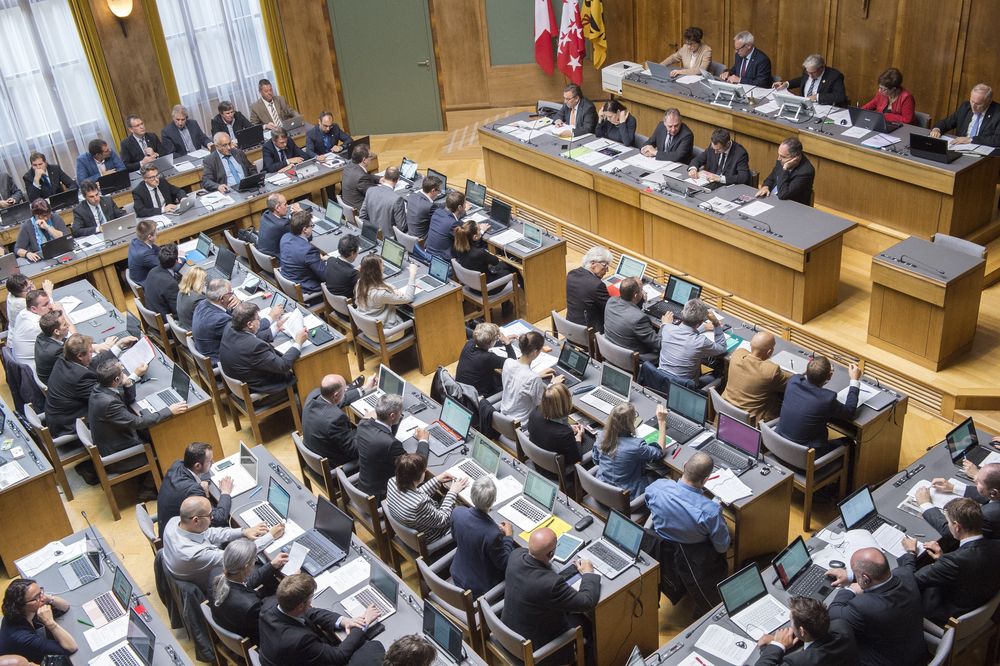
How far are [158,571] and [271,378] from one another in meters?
2.24

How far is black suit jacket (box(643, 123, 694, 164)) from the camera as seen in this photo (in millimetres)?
9906

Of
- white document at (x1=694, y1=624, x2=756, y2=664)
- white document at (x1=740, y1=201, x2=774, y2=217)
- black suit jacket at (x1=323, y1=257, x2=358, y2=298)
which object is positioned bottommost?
white document at (x1=694, y1=624, x2=756, y2=664)

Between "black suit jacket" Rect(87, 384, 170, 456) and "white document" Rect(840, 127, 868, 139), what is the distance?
707cm

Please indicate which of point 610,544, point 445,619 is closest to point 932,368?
point 610,544

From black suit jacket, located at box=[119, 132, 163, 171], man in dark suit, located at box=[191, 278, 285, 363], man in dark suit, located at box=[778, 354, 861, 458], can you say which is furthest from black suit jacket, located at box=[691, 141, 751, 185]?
black suit jacket, located at box=[119, 132, 163, 171]

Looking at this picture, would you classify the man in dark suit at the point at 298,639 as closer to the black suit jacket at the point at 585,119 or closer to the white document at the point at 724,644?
the white document at the point at 724,644

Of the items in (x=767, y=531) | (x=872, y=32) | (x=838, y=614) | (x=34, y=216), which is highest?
(x=872, y=32)

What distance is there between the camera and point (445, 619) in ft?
15.4

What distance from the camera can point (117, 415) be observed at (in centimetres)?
693

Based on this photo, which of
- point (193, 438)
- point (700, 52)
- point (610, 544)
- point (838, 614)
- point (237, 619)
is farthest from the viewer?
point (700, 52)

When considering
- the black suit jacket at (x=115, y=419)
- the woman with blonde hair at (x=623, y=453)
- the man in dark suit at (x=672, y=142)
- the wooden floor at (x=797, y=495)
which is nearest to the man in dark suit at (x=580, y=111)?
the man in dark suit at (x=672, y=142)

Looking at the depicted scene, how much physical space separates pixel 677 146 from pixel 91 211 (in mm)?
6521

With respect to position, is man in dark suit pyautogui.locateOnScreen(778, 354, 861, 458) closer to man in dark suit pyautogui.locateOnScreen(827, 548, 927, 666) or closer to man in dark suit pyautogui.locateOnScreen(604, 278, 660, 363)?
man in dark suit pyautogui.locateOnScreen(604, 278, 660, 363)

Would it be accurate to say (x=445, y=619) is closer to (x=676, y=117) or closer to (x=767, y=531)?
(x=767, y=531)
